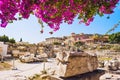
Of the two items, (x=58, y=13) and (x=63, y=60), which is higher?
(x=58, y=13)

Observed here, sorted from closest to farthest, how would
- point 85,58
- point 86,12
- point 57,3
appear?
point 57,3
point 86,12
point 85,58

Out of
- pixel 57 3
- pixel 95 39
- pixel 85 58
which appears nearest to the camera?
pixel 57 3

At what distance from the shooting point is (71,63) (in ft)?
31.6

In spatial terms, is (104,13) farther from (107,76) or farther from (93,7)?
(107,76)

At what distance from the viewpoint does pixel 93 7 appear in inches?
180

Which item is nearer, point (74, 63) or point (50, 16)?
point (50, 16)

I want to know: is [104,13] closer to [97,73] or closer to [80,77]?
[80,77]

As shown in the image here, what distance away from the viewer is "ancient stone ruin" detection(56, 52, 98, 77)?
31.0ft

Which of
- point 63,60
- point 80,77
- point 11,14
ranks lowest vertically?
point 80,77

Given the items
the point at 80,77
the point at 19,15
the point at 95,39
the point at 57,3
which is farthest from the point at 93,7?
the point at 95,39

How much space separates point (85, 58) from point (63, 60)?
1247 mm

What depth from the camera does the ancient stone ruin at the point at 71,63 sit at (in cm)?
945

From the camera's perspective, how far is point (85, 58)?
1034 cm

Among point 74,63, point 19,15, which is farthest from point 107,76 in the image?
point 19,15
